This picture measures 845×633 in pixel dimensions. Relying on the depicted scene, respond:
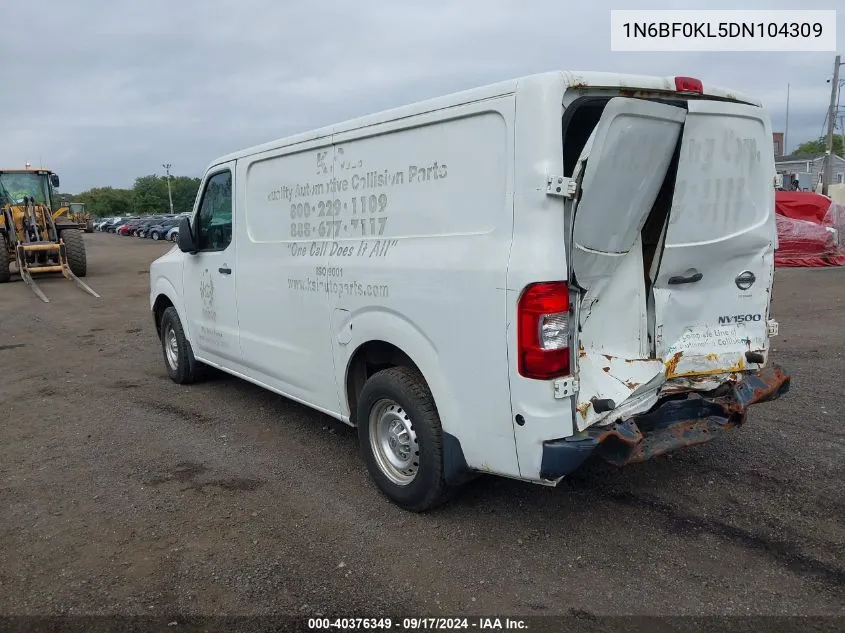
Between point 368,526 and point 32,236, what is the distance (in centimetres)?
1842

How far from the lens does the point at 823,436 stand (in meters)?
4.84

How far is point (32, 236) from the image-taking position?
61.1ft

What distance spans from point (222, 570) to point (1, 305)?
42.9 feet

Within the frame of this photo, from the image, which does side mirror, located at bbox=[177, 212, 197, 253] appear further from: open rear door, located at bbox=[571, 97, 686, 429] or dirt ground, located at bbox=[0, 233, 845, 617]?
open rear door, located at bbox=[571, 97, 686, 429]

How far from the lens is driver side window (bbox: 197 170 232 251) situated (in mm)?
5570

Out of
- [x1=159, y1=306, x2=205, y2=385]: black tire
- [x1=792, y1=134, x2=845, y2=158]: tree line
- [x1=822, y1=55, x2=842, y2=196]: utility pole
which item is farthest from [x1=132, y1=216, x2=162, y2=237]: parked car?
[x1=792, y1=134, x2=845, y2=158]: tree line

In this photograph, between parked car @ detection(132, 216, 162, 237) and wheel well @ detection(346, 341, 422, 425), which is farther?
parked car @ detection(132, 216, 162, 237)

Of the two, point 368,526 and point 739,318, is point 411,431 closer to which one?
point 368,526

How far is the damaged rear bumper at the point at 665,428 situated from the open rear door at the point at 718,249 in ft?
0.57

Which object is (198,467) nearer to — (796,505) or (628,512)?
(628,512)

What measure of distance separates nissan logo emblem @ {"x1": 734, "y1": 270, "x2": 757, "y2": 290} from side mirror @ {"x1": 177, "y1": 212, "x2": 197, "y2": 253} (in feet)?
14.2

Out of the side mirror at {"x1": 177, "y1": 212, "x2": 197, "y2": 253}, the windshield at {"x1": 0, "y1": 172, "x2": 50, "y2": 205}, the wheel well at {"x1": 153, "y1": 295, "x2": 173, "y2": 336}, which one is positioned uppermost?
the windshield at {"x1": 0, "y1": 172, "x2": 50, "y2": 205}

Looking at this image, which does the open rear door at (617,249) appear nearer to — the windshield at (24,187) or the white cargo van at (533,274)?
the white cargo van at (533,274)

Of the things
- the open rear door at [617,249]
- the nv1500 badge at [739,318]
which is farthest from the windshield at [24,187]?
the nv1500 badge at [739,318]
